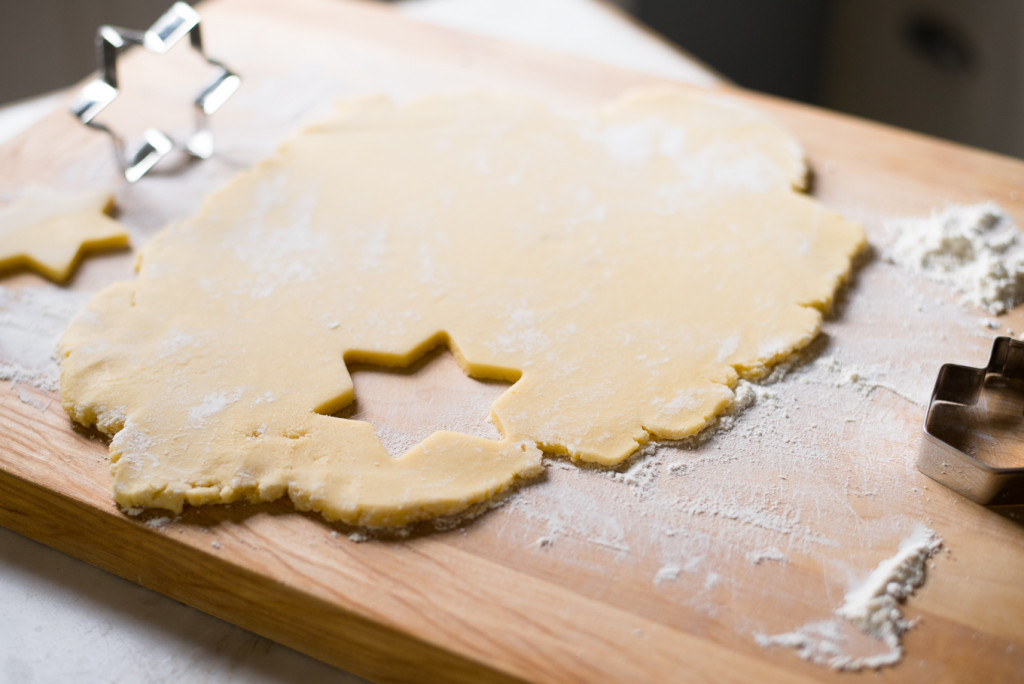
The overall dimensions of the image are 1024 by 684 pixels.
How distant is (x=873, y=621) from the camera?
97 cm

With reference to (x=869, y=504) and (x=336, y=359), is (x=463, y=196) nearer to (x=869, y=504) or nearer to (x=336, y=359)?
(x=336, y=359)

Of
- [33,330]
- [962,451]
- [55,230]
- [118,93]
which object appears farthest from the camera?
[118,93]

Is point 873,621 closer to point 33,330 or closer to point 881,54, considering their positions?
point 33,330

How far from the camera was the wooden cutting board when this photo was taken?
0.95 metres

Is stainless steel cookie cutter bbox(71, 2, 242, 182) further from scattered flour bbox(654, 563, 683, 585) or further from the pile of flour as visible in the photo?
scattered flour bbox(654, 563, 683, 585)

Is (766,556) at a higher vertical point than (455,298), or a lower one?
lower

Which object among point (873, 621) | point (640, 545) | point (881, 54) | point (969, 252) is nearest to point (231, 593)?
point (640, 545)

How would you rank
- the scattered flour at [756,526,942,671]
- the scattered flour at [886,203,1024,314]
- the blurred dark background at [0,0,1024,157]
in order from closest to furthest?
the scattered flour at [756,526,942,671] → the scattered flour at [886,203,1024,314] → the blurred dark background at [0,0,1024,157]

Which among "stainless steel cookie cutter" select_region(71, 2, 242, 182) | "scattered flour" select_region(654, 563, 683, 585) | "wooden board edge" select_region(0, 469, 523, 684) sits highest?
"stainless steel cookie cutter" select_region(71, 2, 242, 182)

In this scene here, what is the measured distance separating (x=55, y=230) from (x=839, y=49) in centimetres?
284

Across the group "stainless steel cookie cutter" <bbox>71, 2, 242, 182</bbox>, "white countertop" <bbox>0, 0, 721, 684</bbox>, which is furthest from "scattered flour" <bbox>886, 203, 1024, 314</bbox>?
"stainless steel cookie cutter" <bbox>71, 2, 242, 182</bbox>

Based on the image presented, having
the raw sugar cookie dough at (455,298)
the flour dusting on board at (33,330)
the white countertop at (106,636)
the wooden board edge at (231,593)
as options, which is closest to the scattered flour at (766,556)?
the raw sugar cookie dough at (455,298)

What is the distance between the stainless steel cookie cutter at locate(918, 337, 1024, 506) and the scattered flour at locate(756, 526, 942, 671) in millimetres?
121

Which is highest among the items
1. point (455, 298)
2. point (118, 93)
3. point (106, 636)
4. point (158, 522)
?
point (118, 93)
